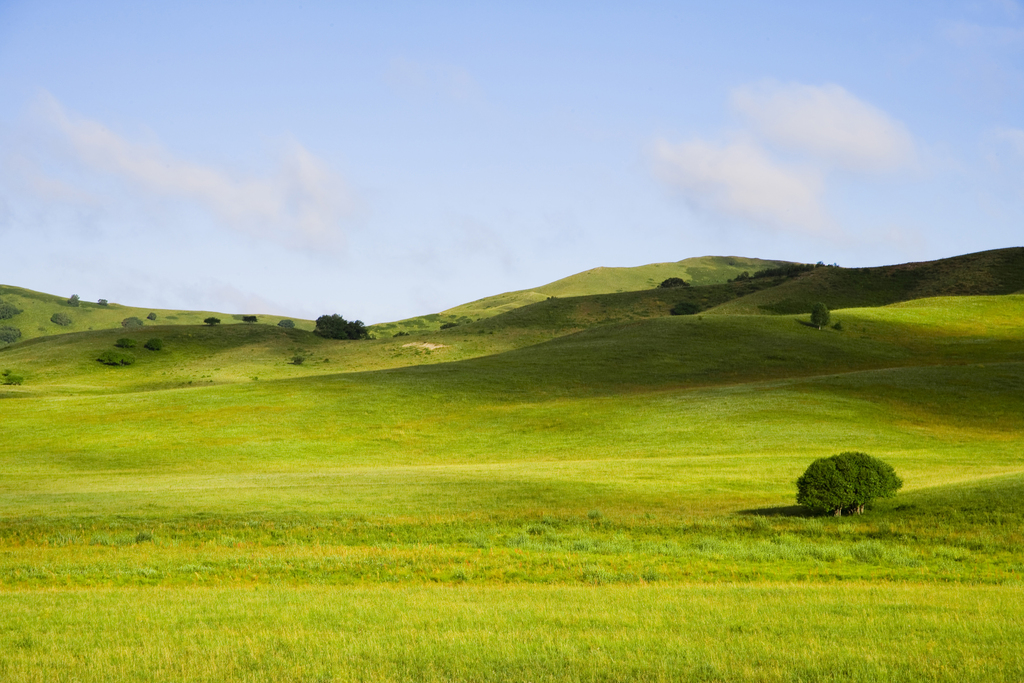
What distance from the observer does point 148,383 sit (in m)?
95.8

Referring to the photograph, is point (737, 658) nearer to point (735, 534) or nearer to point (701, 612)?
point (701, 612)

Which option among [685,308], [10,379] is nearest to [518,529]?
[10,379]

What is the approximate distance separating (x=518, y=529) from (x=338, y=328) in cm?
11697

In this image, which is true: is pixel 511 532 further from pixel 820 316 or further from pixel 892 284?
pixel 892 284

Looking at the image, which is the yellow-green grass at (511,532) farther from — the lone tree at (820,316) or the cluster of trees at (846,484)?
the lone tree at (820,316)

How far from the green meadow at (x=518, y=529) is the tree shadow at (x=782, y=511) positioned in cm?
24

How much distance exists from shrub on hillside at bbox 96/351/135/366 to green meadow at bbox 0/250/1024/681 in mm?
34634

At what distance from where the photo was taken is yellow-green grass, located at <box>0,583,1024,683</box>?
10.6 m

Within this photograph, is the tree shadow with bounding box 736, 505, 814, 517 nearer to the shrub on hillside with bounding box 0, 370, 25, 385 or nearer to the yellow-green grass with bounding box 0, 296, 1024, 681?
the yellow-green grass with bounding box 0, 296, 1024, 681

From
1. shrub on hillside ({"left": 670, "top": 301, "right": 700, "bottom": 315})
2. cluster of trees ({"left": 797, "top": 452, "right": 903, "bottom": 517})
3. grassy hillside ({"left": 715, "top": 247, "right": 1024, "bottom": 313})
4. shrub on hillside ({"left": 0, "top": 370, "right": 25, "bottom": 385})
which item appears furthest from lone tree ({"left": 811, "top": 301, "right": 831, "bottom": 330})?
shrub on hillside ({"left": 0, "top": 370, "right": 25, "bottom": 385})

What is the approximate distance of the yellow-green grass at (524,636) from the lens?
10.6 metres

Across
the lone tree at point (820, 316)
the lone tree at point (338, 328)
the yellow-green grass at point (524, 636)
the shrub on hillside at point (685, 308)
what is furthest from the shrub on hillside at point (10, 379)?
the shrub on hillside at point (685, 308)

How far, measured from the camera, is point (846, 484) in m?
25.1

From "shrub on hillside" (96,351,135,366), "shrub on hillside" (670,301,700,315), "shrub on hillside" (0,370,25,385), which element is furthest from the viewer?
"shrub on hillside" (670,301,700,315)
